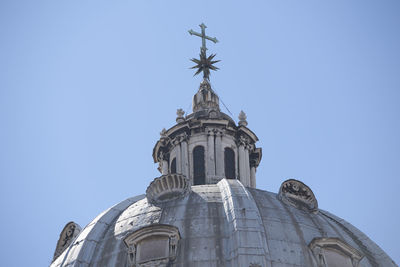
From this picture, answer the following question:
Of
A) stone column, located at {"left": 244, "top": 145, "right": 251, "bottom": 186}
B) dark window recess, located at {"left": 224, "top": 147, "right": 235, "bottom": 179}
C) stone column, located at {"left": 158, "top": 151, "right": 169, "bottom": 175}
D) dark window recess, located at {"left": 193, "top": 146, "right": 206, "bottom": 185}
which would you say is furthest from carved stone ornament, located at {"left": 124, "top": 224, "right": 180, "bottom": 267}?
stone column, located at {"left": 158, "top": 151, "right": 169, "bottom": 175}

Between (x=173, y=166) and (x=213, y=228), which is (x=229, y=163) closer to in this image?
(x=173, y=166)

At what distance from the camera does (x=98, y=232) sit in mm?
50656

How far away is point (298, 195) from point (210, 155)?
26.3ft

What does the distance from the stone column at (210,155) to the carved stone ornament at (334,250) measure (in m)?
12.2

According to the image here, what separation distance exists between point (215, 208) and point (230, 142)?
11861 millimetres

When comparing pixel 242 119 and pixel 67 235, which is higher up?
pixel 242 119

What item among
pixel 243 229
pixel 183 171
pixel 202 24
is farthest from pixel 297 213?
pixel 202 24

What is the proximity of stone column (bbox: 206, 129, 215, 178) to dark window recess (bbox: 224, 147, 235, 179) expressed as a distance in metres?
1.20

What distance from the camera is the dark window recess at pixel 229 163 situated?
59.4 meters

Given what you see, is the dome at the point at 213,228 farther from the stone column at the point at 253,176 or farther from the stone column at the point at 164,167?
the stone column at the point at 253,176

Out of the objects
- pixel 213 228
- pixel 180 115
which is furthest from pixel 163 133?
pixel 213 228

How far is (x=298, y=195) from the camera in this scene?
→ 175ft

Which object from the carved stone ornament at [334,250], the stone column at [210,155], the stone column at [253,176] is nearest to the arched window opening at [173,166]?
the stone column at [210,155]

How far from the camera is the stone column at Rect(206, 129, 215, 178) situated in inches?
2289
